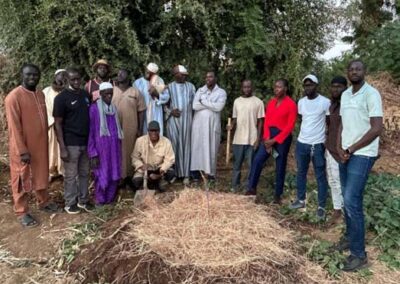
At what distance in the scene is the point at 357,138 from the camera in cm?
411

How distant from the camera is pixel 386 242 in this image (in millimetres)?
4805

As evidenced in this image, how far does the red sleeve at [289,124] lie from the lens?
18.9 ft

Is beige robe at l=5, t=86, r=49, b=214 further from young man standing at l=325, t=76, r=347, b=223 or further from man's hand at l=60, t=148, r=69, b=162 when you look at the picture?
young man standing at l=325, t=76, r=347, b=223

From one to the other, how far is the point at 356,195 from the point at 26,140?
3.72 meters

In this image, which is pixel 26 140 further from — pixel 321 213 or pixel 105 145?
pixel 321 213

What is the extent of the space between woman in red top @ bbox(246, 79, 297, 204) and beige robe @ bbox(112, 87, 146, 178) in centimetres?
178

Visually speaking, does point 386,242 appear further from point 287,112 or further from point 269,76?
point 269,76

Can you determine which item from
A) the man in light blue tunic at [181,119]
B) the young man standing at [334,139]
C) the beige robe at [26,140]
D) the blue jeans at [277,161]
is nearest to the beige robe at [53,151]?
the beige robe at [26,140]

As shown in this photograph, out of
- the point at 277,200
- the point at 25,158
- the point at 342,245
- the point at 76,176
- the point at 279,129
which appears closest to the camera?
the point at 342,245

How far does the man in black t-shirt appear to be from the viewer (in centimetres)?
543

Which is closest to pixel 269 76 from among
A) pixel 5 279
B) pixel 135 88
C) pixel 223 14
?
pixel 223 14

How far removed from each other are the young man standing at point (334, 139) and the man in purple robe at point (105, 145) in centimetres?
263

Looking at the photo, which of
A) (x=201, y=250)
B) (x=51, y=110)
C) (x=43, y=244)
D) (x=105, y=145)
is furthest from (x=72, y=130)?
(x=201, y=250)

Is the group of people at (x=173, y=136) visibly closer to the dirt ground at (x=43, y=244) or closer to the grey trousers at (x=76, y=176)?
the grey trousers at (x=76, y=176)
